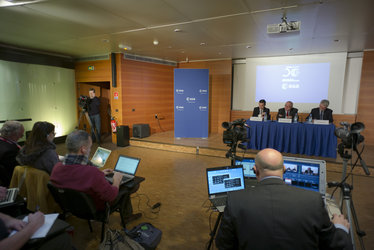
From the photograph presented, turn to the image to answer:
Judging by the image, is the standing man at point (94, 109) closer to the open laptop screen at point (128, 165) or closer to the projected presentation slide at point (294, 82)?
the open laptop screen at point (128, 165)

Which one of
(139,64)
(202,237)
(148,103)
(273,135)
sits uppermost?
(139,64)

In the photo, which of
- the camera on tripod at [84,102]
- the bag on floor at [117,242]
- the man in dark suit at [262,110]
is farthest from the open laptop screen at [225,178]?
the camera on tripod at [84,102]

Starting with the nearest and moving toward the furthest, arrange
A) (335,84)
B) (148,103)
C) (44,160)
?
(44,160) → (335,84) → (148,103)

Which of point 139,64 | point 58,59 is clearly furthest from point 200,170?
point 58,59

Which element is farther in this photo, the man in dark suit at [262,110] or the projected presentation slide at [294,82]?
the projected presentation slide at [294,82]

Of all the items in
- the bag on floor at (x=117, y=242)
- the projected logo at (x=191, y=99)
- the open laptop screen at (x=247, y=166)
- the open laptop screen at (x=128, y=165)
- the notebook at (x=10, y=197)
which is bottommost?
the bag on floor at (x=117, y=242)

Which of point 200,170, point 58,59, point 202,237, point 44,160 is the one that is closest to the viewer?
point 44,160

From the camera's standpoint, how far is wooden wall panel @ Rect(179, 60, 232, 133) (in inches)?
306

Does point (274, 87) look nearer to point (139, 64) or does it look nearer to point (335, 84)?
point (335, 84)

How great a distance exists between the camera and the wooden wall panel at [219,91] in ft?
25.5

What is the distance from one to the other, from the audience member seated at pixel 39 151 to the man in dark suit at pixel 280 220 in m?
1.96

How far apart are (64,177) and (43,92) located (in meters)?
5.73

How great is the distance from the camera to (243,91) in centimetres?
776

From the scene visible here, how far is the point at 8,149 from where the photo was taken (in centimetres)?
236
